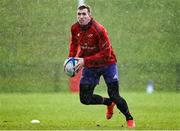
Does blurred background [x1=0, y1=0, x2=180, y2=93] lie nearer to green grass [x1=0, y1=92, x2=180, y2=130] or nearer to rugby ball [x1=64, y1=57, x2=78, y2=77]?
green grass [x1=0, y1=92, x2=180, y2=130]

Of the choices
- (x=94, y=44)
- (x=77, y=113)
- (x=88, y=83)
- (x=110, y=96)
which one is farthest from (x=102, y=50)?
(x=77, y=113)

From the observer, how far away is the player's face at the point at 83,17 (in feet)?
41.7

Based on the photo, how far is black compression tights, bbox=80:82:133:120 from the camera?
1304 cm

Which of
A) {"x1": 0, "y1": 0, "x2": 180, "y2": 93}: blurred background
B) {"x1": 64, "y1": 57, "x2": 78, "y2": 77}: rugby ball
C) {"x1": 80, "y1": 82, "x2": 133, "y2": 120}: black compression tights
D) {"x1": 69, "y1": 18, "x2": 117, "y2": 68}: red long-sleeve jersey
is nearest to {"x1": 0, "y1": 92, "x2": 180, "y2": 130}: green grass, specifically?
{"x1": 80, "y1": 82, "x2": 133, "y2": 120}: black compression tights

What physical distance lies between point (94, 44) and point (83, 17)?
46 cm

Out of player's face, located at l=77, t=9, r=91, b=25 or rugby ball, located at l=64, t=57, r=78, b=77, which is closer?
player's face, located at l=77, t=9, r=91, b=25

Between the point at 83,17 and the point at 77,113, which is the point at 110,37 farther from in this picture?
the point at 83,17

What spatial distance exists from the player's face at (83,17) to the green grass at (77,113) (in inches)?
64.2

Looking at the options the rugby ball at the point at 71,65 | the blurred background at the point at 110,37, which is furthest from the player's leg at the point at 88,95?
the blurred background at the point at 110,37

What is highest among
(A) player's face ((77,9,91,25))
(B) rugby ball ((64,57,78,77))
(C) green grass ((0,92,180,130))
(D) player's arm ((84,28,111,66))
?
(A) player's face ((77,9,91,25))

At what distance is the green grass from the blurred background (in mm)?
7852

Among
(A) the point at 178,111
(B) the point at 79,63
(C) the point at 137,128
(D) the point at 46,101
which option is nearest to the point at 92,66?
(B) the point at 79,63

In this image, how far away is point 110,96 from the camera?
43.2 ft

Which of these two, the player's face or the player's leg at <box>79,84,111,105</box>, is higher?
the player's face
